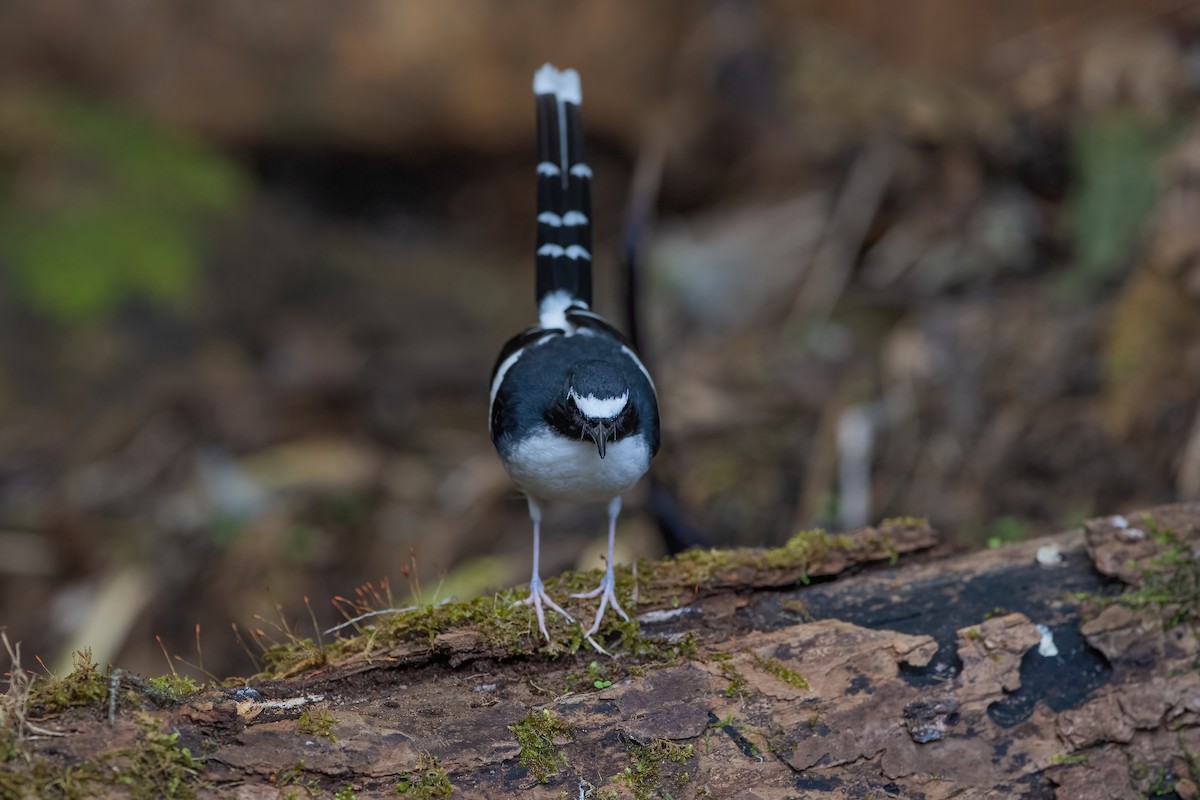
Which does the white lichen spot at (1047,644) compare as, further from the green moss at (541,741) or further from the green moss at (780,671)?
the green moss at (541,741)

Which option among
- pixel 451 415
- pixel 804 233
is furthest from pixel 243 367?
pixel 804 233

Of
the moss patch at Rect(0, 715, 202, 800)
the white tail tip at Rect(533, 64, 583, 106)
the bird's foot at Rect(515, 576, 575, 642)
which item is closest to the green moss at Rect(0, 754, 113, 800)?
the moss patch at Rect(0, 715, 202, 800)

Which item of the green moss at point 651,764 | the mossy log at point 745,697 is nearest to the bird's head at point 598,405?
the mossy log at point 745,697

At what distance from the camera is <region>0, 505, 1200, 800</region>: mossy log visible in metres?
2.92

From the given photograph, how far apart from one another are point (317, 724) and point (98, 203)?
6036 mm

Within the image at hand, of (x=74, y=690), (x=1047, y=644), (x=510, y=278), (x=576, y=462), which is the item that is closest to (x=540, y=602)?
(x=576, y=462)

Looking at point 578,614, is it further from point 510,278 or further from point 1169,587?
point 510,278

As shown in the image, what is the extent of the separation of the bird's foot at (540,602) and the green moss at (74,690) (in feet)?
4.24

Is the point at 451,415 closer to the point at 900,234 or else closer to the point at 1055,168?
the point at 900,234

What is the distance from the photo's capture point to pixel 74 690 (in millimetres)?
2883

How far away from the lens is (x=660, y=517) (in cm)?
503

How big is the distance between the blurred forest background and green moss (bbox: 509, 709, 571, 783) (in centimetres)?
229

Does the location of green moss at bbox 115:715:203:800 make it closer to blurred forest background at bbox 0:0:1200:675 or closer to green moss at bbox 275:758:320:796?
green moss at bbox 275:758:320:796

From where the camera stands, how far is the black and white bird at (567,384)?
149 inches
